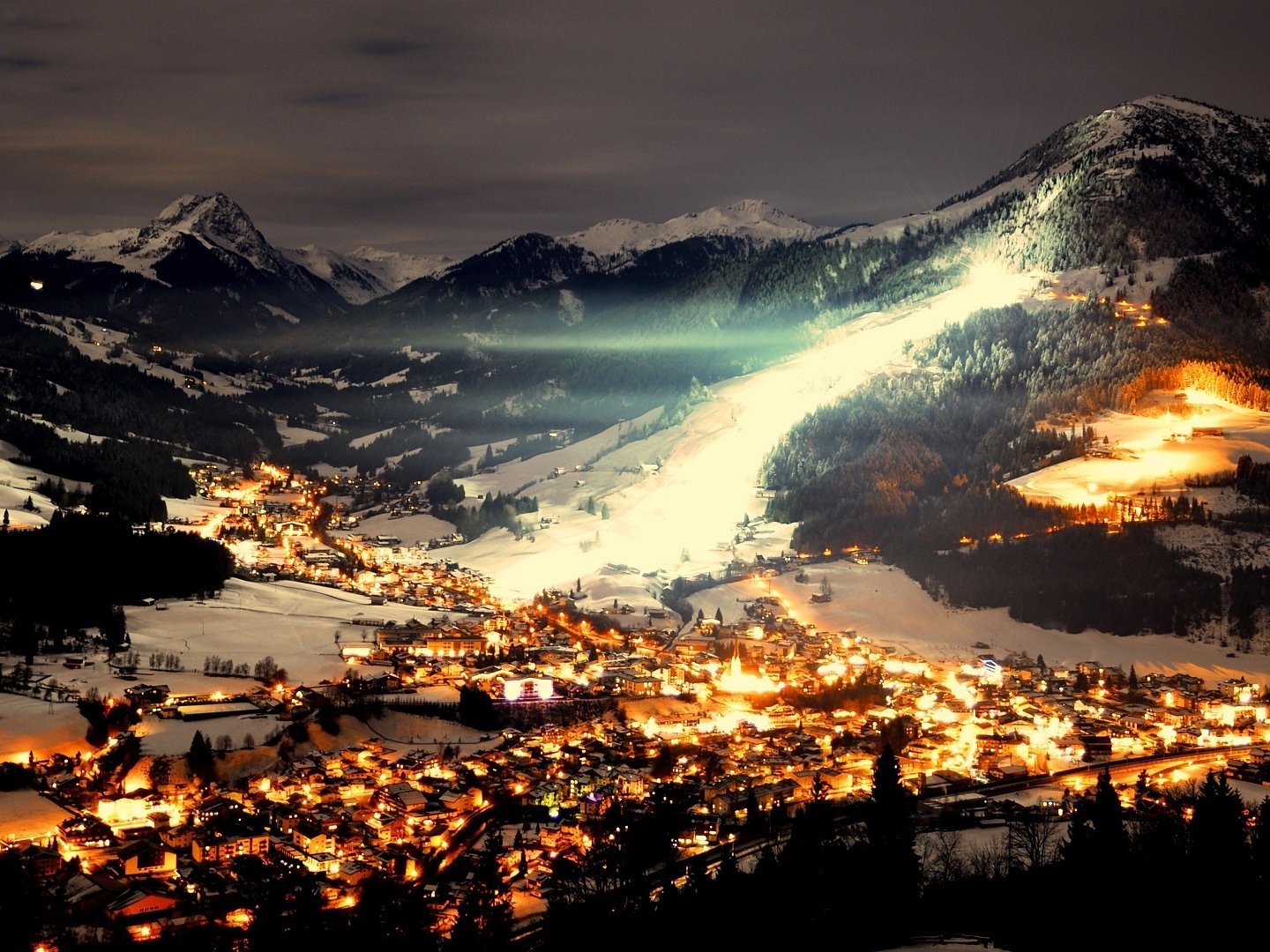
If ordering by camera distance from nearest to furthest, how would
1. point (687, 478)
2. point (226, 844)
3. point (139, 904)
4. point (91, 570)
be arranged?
point (139, 904) < point (226, 844) < point (91, 570) < point (687, 478)

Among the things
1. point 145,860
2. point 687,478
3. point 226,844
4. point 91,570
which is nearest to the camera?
point 145,860

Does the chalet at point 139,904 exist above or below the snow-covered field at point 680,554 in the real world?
below

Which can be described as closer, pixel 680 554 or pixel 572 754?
pixel 572 754

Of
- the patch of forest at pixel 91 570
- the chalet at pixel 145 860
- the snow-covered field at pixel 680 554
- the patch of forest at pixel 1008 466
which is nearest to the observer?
the chalet at pixel 145 860

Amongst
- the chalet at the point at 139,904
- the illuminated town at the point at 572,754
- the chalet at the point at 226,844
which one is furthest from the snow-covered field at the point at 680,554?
the chalet at the point at 139,904

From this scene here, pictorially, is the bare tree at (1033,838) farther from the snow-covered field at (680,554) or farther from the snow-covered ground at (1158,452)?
the snow-covered ground at (1158,452)

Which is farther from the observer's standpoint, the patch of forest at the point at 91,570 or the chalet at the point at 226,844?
the patch of forest at the point at 91,570

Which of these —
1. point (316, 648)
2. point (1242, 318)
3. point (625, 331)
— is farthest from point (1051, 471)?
point (625, 331)

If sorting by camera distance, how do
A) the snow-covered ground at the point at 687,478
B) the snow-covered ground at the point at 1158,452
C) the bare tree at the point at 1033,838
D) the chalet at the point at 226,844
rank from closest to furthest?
1. the bare tree at the point at 1033,838
2. the chalet at the point at 226,844
3. the snow-covered ground at the point at 1158,452
4. the snow-covered ground at the point at 687,478

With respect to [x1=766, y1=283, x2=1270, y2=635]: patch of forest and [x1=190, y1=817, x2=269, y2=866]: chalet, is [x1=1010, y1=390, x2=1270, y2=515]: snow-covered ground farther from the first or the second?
[x1=190, y1=817, x2=269, y2=866]: chalet

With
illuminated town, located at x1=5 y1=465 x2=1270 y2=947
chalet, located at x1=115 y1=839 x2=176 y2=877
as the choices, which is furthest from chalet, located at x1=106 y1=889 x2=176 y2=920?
chalet, located at x1=115 y1=839 x2=176 y2=877

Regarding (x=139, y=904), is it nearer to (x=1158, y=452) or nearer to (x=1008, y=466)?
(x=1008, y=466)

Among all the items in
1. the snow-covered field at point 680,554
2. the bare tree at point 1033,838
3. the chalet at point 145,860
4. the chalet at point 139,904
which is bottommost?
the bare tree at point 1033,838

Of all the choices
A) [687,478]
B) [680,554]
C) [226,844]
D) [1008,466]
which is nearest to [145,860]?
[226,844]
